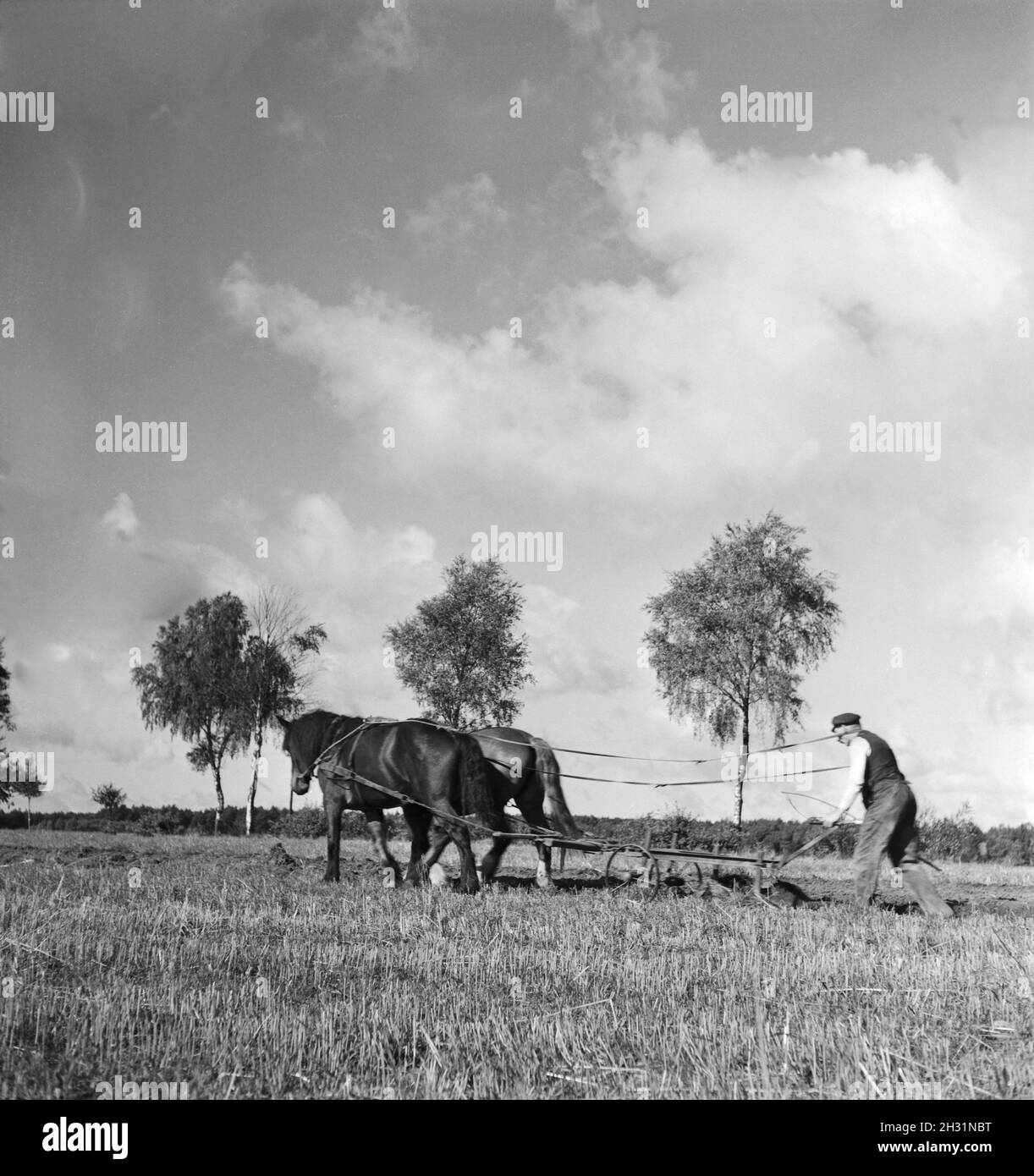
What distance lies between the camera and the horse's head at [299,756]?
42.5ft

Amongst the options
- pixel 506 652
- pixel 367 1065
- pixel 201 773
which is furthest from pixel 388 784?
pixel 201 773

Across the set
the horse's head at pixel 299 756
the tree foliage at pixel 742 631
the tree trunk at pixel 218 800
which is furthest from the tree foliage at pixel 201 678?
the horse's head at pixel 299 756

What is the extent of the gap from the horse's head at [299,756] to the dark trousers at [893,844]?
654 cm

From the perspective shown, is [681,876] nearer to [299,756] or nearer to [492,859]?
[492,859]

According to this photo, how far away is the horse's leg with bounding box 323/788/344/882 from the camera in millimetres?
12078

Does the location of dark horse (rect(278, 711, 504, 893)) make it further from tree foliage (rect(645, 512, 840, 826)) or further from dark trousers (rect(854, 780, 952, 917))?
tree foliage (rect(645, 512, 840, 826))

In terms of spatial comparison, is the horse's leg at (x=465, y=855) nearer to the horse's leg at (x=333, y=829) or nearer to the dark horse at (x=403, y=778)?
the dark horse at (x=403, y=778)

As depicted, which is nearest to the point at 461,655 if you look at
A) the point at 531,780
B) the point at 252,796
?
the point at 252,796

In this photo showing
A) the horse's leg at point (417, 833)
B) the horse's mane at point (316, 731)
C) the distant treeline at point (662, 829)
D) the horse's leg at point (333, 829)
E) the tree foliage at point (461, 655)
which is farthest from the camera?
the tree foliage at point (461, 655)

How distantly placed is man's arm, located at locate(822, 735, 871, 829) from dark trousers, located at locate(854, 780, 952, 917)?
0.20 meters

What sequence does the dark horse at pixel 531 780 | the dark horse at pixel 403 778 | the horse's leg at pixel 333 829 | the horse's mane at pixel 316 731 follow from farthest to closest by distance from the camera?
the dark horse at pixel 531 780
the horse's mane at pixel 316 731
the horse's leg at pixel 333 829
the dark horse at pixel 403 778

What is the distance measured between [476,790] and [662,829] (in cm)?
1218

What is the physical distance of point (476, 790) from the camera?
1132cm

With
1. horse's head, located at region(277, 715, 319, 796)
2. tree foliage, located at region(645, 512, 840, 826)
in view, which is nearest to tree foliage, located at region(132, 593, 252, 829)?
tree foliage, located at region(645, 512, 840, 826)
